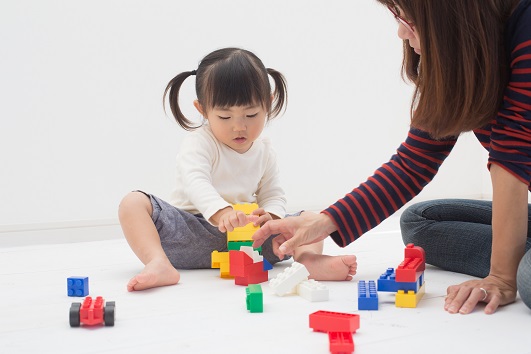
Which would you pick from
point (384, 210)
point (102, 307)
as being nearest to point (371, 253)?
point (384, 210)

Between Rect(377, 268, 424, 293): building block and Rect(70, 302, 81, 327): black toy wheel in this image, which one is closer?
Rect(70, 302, 81, 327): black toy wheel

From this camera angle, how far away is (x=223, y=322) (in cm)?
98

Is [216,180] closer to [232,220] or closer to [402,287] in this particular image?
[232,220]

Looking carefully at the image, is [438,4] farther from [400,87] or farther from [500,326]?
[400,87]

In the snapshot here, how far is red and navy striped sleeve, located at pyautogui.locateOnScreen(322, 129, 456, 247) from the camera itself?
1213 mm

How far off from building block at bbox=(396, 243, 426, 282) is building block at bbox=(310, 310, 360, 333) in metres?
0.18

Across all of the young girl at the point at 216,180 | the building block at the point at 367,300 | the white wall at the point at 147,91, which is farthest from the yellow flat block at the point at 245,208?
the white wall at the point at 147,91

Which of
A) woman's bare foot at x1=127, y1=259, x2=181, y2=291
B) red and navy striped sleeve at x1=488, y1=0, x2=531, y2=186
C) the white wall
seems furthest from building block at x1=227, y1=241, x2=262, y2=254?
the white wall

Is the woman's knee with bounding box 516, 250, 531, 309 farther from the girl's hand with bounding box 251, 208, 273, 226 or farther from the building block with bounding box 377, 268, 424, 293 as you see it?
the girl's hand with bounding box 251, 208, 273, 226

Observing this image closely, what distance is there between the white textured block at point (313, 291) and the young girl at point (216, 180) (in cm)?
16

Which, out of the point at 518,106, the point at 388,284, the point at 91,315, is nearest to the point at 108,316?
the point at 91,315

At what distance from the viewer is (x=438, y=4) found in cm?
99

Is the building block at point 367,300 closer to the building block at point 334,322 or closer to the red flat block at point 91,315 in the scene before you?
the building block at point 334,322

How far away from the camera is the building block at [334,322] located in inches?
34.7
